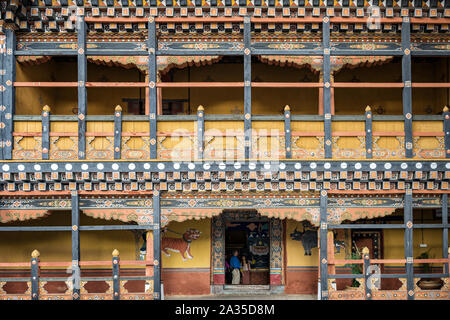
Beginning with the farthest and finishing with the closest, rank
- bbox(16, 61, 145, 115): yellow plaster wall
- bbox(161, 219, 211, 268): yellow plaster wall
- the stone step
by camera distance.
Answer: bbox(16, 61, 145, 115): yellow plaster wall, bbox(161, 219, 211, 268): yellow plaster wall, the stone step

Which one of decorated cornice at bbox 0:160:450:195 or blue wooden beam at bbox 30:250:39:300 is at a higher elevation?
decorated cornice at bbox 0:160:450:195

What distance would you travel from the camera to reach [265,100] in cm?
1112

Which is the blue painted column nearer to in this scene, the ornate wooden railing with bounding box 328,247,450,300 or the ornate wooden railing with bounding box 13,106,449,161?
the ornate wooden railing with bounding box 13,106,449,161

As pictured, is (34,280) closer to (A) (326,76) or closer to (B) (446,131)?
(A) (326,76)

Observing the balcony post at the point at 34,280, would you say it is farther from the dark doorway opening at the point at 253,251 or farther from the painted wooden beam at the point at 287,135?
the painted wooden beam at the point at 287,135

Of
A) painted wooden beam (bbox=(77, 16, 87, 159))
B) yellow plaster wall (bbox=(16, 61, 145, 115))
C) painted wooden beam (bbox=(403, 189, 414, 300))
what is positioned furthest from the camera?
yellow plaster wall (bbox=(16, 61, 145, 115))

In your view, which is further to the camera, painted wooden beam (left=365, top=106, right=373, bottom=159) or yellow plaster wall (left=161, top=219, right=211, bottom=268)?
yellow plaster wall (left=161, top=219, right=211, bottom=268)

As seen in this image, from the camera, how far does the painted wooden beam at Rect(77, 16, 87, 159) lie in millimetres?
8711

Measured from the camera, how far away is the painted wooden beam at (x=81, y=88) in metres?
8.71

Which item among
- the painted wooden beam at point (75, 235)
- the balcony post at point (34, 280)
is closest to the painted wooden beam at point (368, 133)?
the painted wooden beam at point (75, 235)

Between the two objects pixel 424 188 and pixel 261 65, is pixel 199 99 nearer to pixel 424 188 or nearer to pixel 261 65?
pixel 261 65

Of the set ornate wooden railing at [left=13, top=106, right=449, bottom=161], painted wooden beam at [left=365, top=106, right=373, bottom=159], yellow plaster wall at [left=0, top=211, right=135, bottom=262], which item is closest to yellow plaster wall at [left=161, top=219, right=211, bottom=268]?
yellow plaster wall at [left=0, top=211, right=135, bottom=262]

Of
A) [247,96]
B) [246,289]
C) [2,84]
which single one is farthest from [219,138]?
[2,84]

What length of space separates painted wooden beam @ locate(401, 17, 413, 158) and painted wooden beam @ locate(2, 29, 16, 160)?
8.01m
